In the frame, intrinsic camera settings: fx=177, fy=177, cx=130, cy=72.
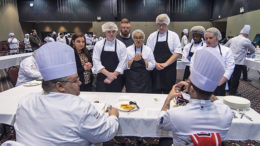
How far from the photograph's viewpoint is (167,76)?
2854mm

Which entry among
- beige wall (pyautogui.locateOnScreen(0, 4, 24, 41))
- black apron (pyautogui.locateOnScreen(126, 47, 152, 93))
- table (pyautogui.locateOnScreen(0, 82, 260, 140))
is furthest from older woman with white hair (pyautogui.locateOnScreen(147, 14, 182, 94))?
beige wall (pyautogui.locateOnScreen(0, 4, 24, 41))

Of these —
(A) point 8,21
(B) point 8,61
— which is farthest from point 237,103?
(A) point 8,21

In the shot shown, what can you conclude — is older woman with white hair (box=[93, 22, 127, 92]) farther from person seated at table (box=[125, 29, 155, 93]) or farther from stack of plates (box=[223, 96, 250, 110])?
stack of plates (box=[223, 96, 250, 110])

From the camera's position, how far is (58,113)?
0.89 metres

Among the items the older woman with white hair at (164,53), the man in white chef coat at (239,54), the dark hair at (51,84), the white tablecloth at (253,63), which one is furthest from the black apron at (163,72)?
the white tablecloth at (253,63)

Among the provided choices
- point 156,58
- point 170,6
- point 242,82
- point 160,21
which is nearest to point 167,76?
point 156,58

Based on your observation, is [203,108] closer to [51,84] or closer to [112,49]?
[51,84]

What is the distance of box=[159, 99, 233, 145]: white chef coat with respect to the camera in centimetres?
101

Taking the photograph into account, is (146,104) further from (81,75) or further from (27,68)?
(27,68)

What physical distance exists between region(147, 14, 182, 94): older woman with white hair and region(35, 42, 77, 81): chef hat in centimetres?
186

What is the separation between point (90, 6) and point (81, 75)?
13264 mm

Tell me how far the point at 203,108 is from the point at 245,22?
394 inches

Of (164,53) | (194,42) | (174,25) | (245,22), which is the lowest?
(164,53)

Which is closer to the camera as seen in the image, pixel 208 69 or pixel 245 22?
pixel 208 69
